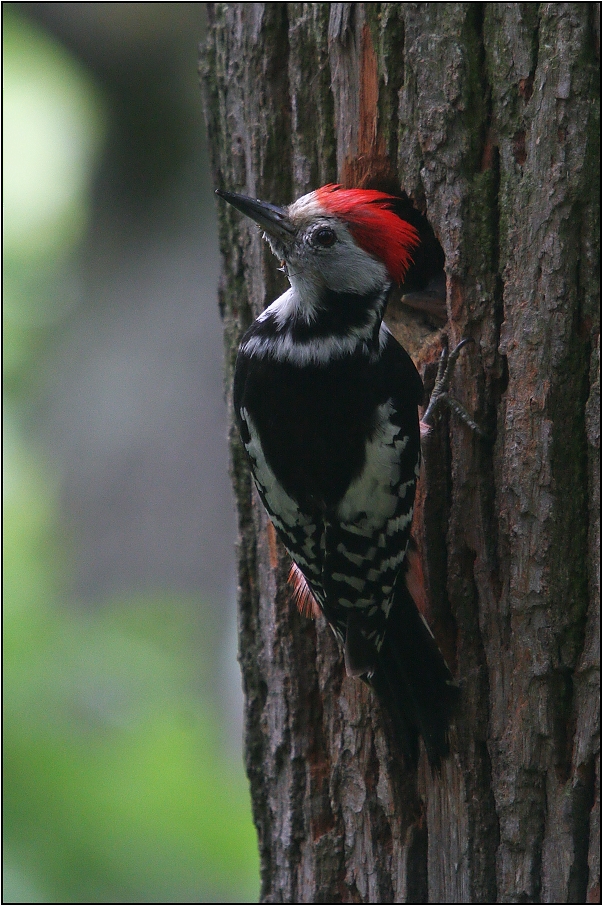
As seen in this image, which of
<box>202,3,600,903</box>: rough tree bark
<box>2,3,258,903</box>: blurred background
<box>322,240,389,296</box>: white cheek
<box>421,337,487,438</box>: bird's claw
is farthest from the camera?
<box>2,3,258,903</box>: blurred background

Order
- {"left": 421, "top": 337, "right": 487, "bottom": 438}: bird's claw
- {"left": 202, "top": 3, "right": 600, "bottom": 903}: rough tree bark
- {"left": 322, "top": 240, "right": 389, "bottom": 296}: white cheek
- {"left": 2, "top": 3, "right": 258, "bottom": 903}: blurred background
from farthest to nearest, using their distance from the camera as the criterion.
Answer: {"left": 2, "top": 3, "right": 258, "bottom": 903}: blurred background < {"left": 322, "top": 240, "right": 389, "bottom": 296}: white cheek < {"left": 421, "top": 337, "right": 487, "bottom": 438}: bird's claw < {"left": 202, "top": 3, "right": 600, "bottom": 903}: rough tree bark

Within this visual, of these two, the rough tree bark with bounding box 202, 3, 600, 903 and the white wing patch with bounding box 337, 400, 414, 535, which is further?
the white wing patch with bounding box 337, 400, 414, 535

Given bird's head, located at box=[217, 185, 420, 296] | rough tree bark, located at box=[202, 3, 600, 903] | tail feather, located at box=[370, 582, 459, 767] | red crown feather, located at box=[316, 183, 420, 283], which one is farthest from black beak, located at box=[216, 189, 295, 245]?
tail feather, located at box=[370, 582, 459, 767]

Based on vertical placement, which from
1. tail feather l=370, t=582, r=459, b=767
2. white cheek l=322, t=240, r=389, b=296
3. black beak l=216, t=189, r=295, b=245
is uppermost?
black beak l=216, t=189, r=295, b=245

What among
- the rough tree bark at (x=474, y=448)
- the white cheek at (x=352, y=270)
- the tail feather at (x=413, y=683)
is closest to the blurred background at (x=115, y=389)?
the rough tree bark at (x=474, y=448)

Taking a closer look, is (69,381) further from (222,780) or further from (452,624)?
(452,624)

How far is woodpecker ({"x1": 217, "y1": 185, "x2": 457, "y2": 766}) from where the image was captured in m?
2.19

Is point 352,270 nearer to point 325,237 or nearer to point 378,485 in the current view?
point 325,237

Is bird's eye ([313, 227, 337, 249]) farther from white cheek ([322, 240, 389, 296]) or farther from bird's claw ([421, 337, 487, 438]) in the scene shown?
bird's claw ([421, 337, 487, 438])

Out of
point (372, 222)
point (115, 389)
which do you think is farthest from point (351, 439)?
point (115, 389)

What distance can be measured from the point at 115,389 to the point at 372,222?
4.12 meters

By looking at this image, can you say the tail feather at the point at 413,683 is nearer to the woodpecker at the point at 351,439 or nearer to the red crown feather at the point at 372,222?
the woodpecker at the point at 351,439

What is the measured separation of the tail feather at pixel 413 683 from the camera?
2152 millimetres

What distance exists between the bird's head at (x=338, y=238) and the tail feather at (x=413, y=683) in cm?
90
